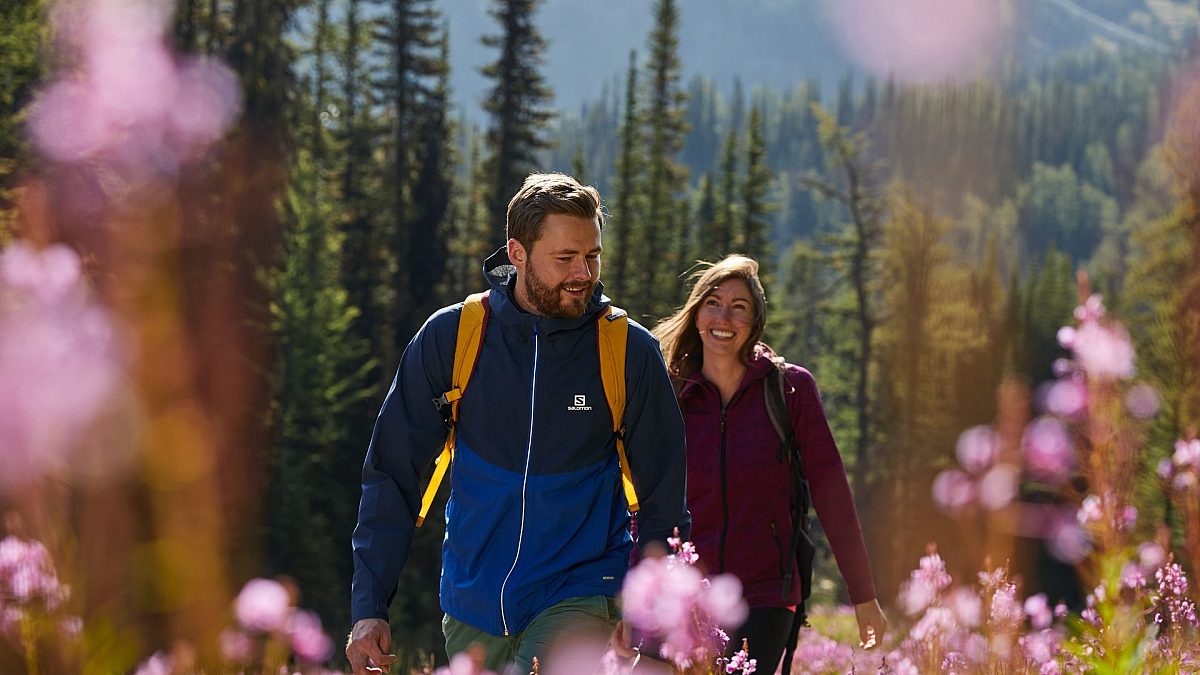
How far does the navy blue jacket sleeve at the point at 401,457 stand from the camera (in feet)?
14.0

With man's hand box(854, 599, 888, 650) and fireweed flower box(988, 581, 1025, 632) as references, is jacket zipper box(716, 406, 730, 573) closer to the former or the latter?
man's hand box(854, 599, 888, 650)

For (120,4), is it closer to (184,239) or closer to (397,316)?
(184,239)

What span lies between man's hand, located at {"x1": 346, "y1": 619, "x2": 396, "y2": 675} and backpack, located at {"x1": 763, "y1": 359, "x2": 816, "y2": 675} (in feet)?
7.53

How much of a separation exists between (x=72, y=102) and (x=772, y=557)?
25.2 metres

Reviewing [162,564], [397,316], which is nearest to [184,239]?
[397,316]

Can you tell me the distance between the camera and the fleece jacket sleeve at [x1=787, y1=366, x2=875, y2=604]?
583 centimetres

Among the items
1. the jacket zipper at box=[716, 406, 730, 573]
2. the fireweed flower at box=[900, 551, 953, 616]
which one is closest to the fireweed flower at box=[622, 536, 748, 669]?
the fireweed flower at box=[900, 551, 953, 616]

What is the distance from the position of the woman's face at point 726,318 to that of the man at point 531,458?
145 centimetres

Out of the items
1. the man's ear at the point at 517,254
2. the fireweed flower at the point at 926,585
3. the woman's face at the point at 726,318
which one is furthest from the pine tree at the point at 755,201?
the fireweed flower at the point at 926,585

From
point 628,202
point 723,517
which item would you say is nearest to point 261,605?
point 723,517

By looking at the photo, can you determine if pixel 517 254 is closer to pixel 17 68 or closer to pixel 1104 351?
pixel 1104 351

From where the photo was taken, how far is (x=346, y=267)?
4306 centimetres

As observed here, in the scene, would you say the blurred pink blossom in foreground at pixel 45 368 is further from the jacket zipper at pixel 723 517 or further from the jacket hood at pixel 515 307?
the jacket zipper at pixel 723 517

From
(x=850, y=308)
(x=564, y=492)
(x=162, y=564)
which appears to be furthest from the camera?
Answer: (x=850, y=308)
